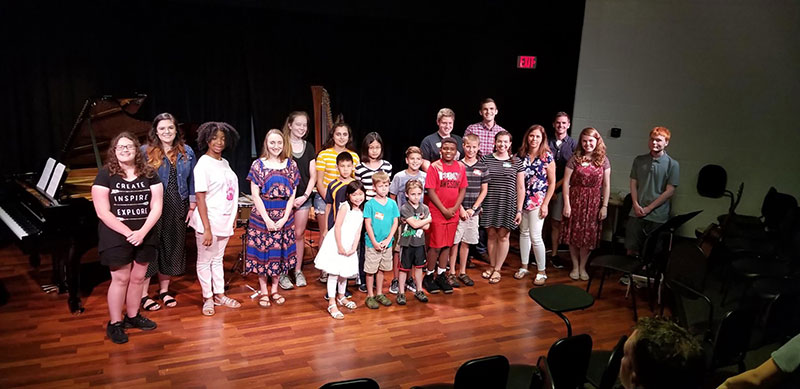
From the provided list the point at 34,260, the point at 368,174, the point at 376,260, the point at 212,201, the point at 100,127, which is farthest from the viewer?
the point at 34,260

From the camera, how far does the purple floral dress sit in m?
5.29

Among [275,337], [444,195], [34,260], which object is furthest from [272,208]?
[34,260]

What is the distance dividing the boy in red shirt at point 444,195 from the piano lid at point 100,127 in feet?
8.83

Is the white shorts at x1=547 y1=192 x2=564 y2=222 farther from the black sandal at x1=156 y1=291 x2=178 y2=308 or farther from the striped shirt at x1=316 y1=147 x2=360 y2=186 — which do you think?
the black sandal at x1=156 y1=291 x2=178 y2=308

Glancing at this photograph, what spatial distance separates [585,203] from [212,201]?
333cm

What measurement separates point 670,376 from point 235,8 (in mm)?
6642

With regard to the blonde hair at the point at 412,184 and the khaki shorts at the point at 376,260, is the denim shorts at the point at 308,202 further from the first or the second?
the blonde hair at the point at 412,184

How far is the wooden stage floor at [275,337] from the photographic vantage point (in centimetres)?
361

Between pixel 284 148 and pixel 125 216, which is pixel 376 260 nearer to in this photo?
pixel 284 148

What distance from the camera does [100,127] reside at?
5074mm

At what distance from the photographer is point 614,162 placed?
697 cm

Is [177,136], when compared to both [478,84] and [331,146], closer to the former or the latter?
[331,146]

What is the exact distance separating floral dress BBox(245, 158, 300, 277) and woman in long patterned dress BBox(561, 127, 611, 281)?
2.56 m

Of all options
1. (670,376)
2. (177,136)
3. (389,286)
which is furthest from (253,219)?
(670,376)
